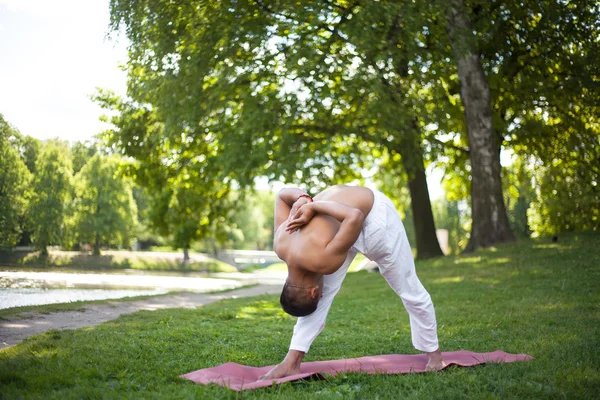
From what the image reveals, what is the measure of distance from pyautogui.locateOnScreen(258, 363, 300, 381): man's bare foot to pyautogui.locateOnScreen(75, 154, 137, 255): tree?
37.2 feet

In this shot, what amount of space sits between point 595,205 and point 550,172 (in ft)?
6.69

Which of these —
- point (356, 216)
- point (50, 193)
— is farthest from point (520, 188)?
point (356, 216)

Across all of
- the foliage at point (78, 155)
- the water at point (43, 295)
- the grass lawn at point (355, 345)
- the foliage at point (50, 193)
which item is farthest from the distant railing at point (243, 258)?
the grass lawn at point (355, 345)

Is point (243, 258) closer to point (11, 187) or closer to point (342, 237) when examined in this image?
point (11, 187)

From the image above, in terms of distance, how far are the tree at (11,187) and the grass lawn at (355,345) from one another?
354 centimetres

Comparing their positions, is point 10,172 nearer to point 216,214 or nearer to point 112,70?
point 112,70

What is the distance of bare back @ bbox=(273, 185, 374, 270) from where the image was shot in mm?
4344

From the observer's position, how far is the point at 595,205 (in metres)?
20.2

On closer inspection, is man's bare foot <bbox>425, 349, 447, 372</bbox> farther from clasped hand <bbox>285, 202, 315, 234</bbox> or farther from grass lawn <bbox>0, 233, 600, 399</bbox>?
clasped hand <bbox>285, 202, 315, 234</bbox>

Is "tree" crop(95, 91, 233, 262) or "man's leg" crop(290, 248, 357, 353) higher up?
"tree" crop(95, 91, 233, 262)

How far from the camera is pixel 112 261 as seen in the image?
24.4 m

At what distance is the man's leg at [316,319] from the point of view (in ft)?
15.1

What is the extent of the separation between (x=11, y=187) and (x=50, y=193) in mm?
1659

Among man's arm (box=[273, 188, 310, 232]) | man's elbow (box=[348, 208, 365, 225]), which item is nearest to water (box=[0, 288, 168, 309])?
man's arm (box=[273, 188, 310, 232])
